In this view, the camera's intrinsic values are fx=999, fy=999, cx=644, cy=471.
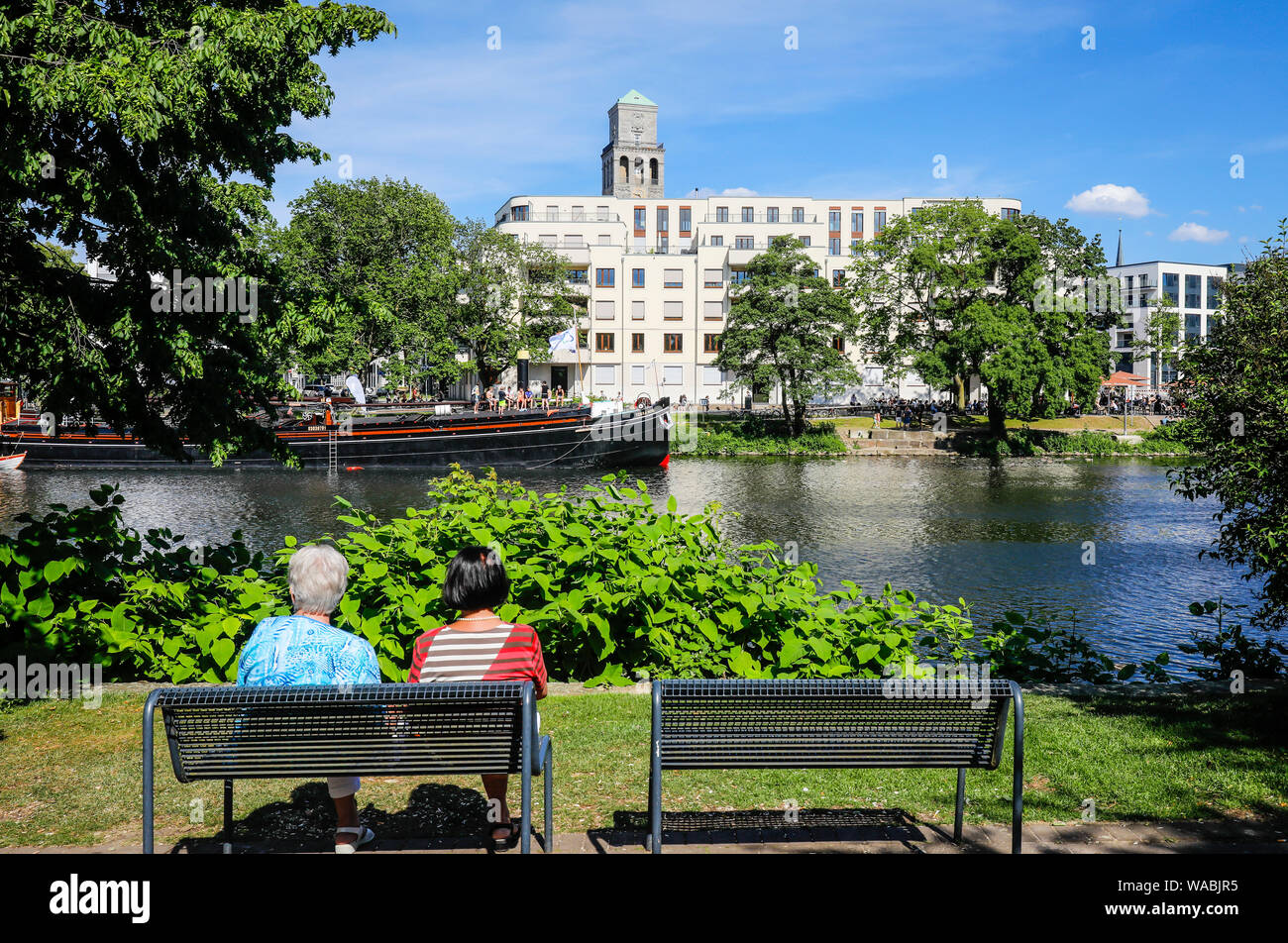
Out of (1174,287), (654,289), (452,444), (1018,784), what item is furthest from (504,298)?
(1174,287)

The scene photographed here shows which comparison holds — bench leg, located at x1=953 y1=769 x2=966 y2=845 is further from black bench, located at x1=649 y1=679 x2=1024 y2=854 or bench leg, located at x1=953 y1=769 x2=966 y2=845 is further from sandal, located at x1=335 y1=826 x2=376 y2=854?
sandal, located at x1=335 y1=826 x2=376 y2=854

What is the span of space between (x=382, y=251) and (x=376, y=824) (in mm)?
51039

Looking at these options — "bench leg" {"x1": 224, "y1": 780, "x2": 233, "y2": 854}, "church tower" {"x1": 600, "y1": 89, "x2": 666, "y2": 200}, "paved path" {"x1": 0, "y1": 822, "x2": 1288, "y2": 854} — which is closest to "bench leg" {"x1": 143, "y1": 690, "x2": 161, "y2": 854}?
"bench leg" {"x1": 224, "y1": 780, "x2": 233, "y2": 854}

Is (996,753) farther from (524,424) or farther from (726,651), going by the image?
(524,424)

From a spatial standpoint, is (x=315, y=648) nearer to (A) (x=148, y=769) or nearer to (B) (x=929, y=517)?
(A) (x=148, y=769)

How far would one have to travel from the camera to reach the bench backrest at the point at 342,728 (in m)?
4.30

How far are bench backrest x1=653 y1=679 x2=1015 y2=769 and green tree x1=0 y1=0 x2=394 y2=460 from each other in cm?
565

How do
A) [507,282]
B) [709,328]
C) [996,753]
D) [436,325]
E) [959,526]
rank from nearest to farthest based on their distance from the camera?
[996,753]
[959,526]
[436,325]
[507,282]
[709,328]

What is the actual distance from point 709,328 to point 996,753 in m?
76.7

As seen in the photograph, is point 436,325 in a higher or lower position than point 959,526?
higher

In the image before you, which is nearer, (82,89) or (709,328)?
(82,89)

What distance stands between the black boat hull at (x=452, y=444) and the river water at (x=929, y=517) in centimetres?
165

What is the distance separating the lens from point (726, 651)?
26.2ft
